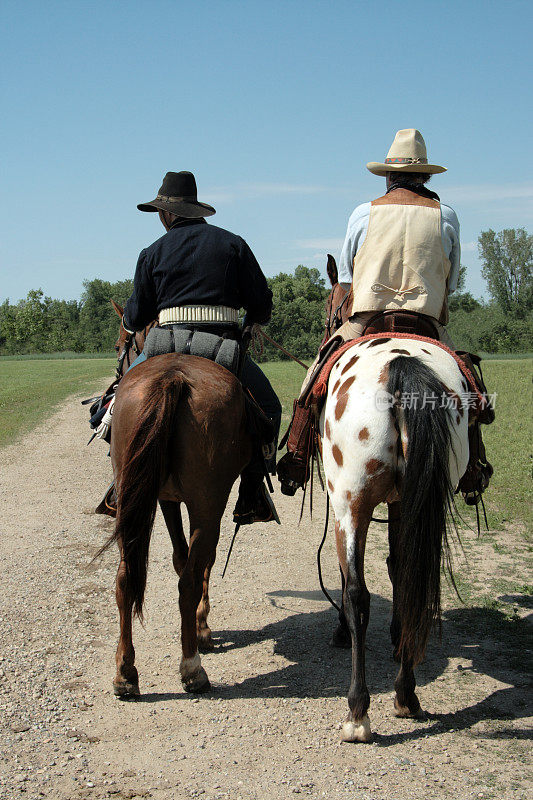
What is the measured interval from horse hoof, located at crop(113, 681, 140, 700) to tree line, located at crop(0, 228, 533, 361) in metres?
50.0

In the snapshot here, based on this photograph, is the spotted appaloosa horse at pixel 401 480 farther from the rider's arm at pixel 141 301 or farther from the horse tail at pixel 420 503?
the rider's arm at pixel 141 301

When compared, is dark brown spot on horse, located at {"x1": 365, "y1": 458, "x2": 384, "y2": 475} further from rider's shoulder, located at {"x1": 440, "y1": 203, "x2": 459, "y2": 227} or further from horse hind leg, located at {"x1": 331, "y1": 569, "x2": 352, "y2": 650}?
rider's shoulder, located at {"x1": 440, "y1": 203, "x2": 459, "y2": 227}

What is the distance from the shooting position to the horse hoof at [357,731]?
3.59 m

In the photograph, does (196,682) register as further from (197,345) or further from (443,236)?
(443,236)

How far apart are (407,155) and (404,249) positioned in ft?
2.34

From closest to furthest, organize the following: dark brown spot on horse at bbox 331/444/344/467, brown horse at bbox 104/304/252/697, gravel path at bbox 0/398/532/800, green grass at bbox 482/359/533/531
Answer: gravel path at bbox 0/398/532/800 → dark brown spot on horse at bbox 331/444/344/467 → brown horse at bbox 104/304/252/697 → green grass at bbox 482/359/533/531

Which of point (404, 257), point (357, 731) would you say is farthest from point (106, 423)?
point (357, 731)

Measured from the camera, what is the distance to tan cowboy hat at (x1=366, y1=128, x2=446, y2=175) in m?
4.66

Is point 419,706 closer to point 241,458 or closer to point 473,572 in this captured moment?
point 241,458

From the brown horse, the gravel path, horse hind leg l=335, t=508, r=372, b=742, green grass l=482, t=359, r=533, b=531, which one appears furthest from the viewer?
green grass l=482, t=359, r=533, b=531

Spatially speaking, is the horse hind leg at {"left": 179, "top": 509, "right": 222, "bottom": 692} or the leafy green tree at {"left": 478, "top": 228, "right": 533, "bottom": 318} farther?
the leafy green tree at {"left": 478, "top": 228, "right": 533, "bottom": 318}

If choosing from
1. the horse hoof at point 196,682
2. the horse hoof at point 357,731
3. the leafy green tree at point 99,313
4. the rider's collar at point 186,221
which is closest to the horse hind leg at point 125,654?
the horse hoof at point 196,682

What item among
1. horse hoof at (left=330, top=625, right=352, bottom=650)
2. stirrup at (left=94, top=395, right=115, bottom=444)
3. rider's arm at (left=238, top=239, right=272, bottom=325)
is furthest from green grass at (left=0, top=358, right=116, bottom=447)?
horse hoof at (left=330, top=625, right=352, bottom=650)

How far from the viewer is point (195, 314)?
4.69 metres
